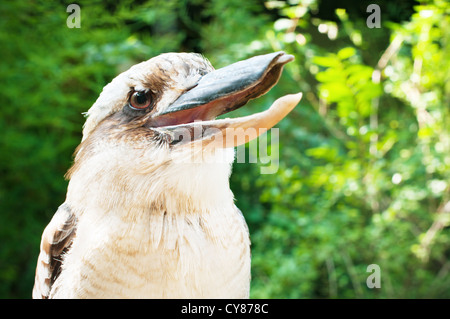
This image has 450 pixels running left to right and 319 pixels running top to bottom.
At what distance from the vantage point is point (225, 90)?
85cm

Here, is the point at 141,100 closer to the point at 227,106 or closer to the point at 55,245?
the point at 227,106

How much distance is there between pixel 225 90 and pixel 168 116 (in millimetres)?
163

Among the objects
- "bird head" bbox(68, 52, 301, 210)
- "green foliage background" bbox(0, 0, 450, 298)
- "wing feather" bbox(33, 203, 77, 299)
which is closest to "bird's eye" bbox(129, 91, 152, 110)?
"bird head" bbox(68, 52, 301, 210)

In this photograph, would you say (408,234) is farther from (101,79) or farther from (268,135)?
(101,79)

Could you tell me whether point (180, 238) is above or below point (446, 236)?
below

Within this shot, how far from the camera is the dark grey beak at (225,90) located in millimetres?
810

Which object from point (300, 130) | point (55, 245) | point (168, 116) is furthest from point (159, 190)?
point (300, 130)

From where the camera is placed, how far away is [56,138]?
102 inches

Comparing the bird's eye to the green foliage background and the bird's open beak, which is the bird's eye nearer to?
the bird's open beak

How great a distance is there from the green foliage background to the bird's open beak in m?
0.99

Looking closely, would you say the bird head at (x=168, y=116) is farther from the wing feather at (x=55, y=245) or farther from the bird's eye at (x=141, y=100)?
the wing feather at (x=55, y=245)
